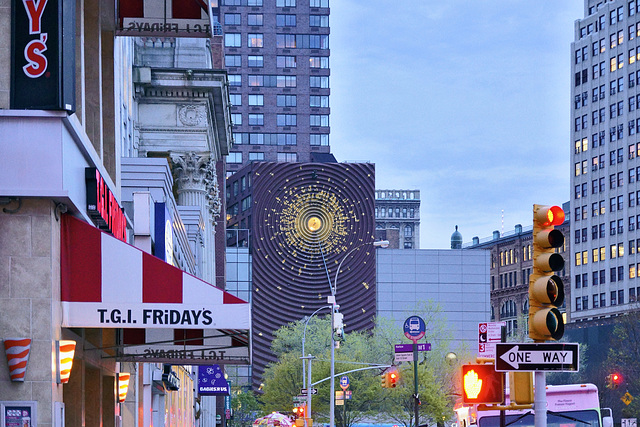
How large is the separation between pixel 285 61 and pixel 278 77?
298 cm

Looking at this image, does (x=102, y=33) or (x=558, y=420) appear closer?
(x=102, y=33)

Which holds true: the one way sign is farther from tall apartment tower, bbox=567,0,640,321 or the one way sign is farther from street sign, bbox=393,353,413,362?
tall apartment tower, bbox=567,0,640,321

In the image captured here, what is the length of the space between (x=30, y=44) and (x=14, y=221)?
200 cm

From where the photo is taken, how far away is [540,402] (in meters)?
12.7

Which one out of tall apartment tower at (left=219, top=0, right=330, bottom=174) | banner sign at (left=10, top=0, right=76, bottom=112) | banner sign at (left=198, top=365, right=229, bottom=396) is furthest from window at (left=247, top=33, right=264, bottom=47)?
banner sign at (left=10, top=0, right=76, bottom=112)

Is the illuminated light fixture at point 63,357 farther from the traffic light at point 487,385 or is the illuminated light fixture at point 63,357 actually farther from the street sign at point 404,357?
the street sign at point 404,357

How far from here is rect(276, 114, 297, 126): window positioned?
18400 centimetres

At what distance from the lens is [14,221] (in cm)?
1204

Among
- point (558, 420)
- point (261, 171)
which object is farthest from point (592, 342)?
point (558, 420)

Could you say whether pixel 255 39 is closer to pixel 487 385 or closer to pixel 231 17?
pixel 231 17

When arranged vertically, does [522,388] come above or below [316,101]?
below

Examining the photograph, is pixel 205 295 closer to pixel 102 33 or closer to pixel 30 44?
pixel 30 44

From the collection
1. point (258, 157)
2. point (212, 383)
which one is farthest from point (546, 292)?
point (258, 157)

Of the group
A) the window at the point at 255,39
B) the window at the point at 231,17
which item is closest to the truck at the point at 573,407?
the window at the point at 255,39
